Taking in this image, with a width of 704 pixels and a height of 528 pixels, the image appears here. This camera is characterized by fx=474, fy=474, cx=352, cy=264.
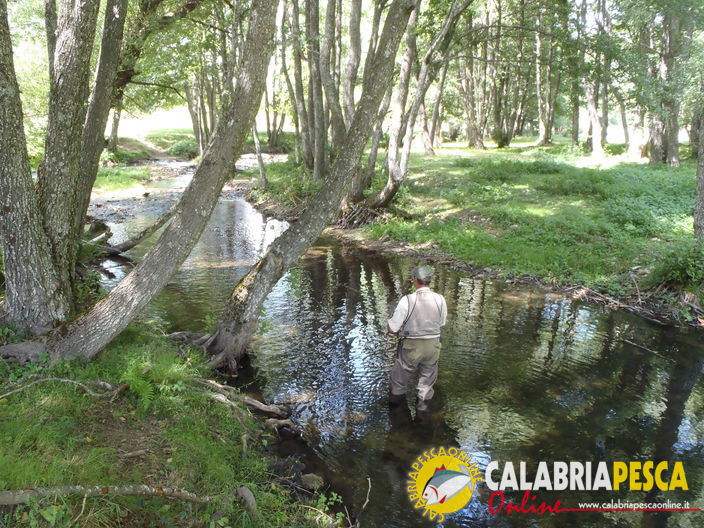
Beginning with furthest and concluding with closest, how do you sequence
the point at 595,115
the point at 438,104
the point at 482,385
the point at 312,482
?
the point at 438,104, the point at 595,115, the point at 482,385, the point at 312,482

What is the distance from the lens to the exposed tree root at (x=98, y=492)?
3.15m

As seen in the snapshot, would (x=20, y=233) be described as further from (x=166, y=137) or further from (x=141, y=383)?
(x=166, y=137)

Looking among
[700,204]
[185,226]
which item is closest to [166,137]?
[185,226]

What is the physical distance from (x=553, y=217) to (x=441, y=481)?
1159 centimetres

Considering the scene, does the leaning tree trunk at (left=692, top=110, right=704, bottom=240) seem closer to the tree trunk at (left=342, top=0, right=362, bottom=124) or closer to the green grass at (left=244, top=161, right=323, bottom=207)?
the tree trunk at (left=342, top=0, right=362, bottom=124)

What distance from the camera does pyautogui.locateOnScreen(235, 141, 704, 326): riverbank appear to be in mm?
10531

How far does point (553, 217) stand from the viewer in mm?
14609

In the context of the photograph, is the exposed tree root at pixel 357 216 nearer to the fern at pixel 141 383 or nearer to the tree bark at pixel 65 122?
the tree bark at pixel 65 122

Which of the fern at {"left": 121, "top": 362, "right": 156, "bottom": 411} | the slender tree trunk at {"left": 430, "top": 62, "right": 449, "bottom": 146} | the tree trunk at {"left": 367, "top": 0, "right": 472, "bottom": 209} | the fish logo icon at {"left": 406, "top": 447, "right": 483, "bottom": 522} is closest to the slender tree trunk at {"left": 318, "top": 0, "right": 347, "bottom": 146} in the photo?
the tree trunk at {"left": 367, "top": 0, "right": 472, "bottom": 209}

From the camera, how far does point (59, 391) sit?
189 inches

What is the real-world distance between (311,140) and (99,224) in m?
9.79

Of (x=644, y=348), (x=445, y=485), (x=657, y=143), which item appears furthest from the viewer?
(x=657, y=143)

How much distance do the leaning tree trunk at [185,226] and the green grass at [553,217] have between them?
874cm

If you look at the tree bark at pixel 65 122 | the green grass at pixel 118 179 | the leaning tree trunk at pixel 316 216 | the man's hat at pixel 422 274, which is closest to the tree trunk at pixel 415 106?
the leaning tree trunk at pixel 316 216
